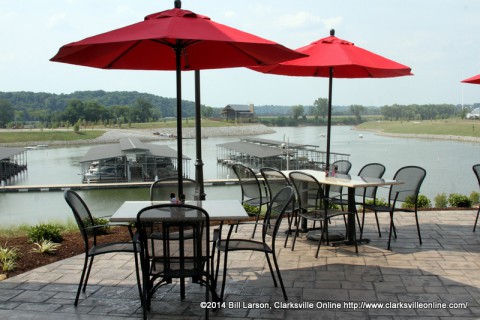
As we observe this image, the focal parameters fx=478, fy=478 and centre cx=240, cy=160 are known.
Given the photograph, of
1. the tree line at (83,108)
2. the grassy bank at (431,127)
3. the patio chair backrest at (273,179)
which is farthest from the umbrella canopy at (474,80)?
the grassy bank at (431,127)

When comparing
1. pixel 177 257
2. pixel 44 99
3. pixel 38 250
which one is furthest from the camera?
pixel 44 99

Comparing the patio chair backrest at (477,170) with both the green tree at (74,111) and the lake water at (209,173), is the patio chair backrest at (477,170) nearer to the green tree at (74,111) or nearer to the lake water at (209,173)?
the lake water at (209,173)

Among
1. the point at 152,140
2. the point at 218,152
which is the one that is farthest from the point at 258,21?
the point at 152,140

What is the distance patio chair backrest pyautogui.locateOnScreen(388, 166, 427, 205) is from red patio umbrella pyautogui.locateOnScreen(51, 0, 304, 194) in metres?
2.15

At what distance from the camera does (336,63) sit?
4.34 meters

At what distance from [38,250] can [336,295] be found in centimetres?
276

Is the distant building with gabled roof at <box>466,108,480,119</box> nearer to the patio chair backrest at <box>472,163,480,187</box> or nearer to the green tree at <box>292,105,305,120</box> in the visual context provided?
the green tree at <box>292,105,305,120</box>

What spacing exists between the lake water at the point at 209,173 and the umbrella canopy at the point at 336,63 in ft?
30.7

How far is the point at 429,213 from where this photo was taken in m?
6.42

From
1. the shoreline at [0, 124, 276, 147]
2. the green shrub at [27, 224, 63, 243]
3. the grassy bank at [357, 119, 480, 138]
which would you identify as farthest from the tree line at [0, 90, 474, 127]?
the green shrub at [27, 224, 63, 243]

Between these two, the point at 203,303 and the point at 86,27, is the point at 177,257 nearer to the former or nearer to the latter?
the point at 203,303

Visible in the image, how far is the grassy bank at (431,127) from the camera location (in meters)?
82.1

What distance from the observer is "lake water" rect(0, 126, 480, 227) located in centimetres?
3400

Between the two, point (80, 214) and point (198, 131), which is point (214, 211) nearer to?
point (80, 214)
